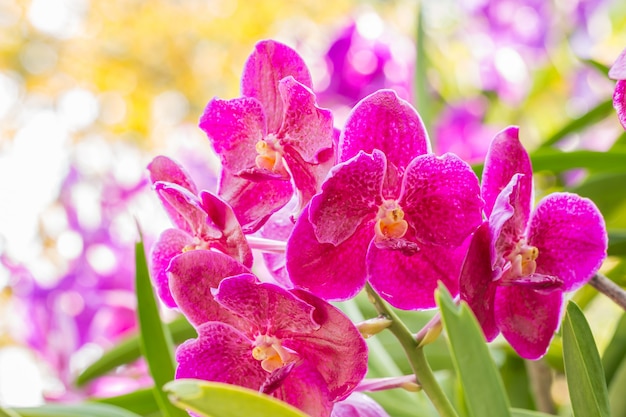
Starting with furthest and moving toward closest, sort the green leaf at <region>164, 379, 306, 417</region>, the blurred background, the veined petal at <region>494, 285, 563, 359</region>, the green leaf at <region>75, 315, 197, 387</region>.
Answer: the blurred background → the green leaf at <region>75, 315, 197, 387</region> → the veined petal at <region>494, 285, 563, 359</region> → the green leaf at <region>164, 379, 306, 417</region>

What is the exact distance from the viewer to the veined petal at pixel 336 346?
32 centimetres

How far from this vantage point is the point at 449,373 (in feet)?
2.02

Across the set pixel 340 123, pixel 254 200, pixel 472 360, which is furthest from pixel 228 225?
pixel 340 123

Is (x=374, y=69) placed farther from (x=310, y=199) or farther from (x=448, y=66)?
(x=310, y=199)

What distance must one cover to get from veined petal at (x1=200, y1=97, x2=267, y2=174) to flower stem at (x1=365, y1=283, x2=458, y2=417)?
9 cm

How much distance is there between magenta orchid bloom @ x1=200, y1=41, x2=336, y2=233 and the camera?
1.10ft

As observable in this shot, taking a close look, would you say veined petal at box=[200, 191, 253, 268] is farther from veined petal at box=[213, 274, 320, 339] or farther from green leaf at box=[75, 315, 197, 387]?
green leaf at box=[75, 315, 197, 387]

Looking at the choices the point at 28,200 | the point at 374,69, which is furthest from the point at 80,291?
the point at 28,200

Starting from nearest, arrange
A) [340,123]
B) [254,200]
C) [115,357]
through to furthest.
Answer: [254,200], [115,357], [340,123]

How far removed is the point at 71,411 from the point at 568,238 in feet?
0.99

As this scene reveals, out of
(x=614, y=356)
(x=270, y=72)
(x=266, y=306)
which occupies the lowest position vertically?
(x=614, y=356)

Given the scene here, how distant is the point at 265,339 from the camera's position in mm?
325

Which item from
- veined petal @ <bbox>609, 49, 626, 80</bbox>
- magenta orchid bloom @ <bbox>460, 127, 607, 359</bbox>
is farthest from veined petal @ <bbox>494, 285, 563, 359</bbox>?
veined petal @ <bbox>609, 49, 626, 80</bbox>

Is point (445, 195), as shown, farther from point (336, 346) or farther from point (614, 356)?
point (614, 356)
